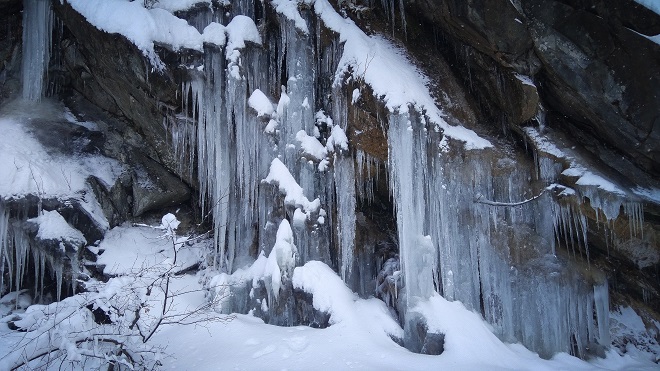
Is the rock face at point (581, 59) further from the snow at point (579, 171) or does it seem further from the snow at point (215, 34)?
the snow at point (215, 34)

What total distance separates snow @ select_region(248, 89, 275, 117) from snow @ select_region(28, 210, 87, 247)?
4006 millimetres

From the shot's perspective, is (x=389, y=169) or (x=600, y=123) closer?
(x=600, y=123)

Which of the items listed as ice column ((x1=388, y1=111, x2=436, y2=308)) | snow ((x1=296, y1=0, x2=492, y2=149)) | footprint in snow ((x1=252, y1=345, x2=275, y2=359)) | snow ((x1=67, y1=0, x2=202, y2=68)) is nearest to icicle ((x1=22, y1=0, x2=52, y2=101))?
snow ((x1=67, y1=0, x2=202, y2=68))

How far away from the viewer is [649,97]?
6.72 meters

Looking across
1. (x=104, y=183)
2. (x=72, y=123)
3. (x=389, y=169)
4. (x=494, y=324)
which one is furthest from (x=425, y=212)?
(x=72, y=123)

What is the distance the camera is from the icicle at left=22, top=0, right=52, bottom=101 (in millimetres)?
9258

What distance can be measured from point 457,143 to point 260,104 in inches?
143

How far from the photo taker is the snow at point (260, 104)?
8484 millimetres

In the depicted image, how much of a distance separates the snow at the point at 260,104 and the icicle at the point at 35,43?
4.59 metres

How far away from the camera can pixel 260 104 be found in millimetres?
8516

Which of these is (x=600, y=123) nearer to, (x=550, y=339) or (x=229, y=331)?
(x=550, y=339)

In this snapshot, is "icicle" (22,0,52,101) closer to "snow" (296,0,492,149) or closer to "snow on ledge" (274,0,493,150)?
"snow on ledge" (274,0,493,150)

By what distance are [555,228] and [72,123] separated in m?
9.72

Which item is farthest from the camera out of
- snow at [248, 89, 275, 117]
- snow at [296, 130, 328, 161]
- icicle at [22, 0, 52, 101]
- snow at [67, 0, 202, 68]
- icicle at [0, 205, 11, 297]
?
icicle at [22, 0, 52, 101]
